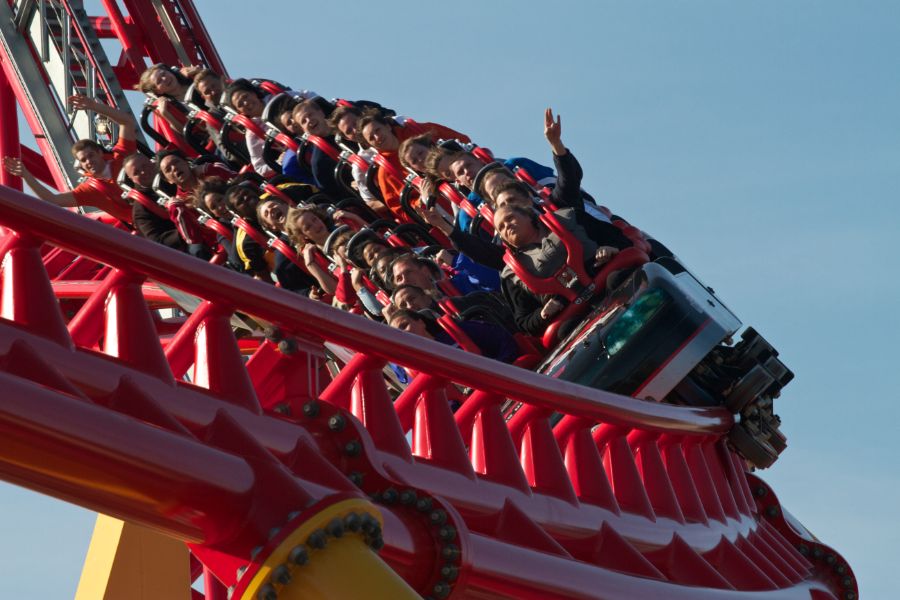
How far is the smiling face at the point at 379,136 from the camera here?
20.2 ft

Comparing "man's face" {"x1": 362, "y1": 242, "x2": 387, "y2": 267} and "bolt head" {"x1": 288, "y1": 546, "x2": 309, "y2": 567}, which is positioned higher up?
"man's face" {"x1": 362, "y1": 242, "x2": 387, "y2": 267}

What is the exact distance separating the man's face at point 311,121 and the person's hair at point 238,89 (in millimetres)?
419

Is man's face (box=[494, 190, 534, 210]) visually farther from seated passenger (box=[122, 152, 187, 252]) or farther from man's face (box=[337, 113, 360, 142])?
seated passenger (box=[122, 152, 187, 252])

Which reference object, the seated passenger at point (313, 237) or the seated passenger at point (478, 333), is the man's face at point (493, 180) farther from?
the seated passenger at point (313, 237)

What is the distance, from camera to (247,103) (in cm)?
696

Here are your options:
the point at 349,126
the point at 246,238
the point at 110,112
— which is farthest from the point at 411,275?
the point at 110,112

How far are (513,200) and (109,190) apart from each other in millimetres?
3339

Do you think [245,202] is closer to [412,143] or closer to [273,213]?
[273,213]

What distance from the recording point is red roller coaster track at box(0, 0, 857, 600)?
98.3 inches

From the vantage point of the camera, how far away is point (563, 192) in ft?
16.3

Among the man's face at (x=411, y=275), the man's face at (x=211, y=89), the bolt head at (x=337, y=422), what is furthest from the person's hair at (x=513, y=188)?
the man's face at (x=211, y=89)

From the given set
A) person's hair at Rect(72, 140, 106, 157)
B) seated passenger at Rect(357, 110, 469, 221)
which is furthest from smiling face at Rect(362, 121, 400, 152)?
person's hair at Rect(72, 140, 106, 157)

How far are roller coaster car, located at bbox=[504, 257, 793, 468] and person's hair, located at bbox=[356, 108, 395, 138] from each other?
5.70 feet

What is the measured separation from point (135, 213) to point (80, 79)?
1.88 m
